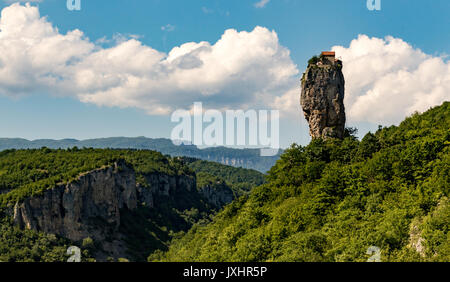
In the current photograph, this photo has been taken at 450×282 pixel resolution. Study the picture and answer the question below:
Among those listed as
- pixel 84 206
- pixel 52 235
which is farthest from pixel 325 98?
pixel 84 206

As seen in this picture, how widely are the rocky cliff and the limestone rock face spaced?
83530 mm

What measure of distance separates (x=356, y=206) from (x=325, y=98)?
1347 inches

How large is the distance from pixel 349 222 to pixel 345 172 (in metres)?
15.6

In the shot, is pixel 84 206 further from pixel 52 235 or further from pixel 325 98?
pixel 325 98

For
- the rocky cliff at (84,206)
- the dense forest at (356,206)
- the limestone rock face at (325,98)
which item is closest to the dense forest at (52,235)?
the rocky cliff at (84,206)

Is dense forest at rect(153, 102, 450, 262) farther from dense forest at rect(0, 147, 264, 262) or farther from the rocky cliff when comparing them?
the rocky cliff

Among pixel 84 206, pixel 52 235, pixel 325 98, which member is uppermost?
pixel 325 98

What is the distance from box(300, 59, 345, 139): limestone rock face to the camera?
7394 centimetres

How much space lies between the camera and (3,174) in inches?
5231

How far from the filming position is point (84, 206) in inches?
4953

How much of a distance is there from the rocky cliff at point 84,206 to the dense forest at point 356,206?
6730 cm

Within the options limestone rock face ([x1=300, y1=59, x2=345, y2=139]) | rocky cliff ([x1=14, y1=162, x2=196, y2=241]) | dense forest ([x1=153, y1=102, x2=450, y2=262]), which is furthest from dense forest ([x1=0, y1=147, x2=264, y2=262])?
limestone rock face ([x1=300, y1=59, x2=345, y2=139])

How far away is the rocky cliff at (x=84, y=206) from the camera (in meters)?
109
